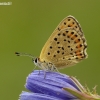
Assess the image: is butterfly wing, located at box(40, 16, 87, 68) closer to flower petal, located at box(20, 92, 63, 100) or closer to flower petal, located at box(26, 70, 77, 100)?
flower petal, located at box(26, 70, 77, 100)

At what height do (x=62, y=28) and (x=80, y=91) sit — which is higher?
(x=62, y=28)

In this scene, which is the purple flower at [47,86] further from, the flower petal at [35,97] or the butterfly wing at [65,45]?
the butterfly wing at [65,45]

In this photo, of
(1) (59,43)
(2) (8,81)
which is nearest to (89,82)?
(2) (8,81)

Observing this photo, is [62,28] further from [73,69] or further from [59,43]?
[73,69]

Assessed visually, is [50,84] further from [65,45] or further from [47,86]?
[65,45]

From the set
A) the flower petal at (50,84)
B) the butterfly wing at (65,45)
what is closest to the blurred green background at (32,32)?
the butterfly wing at (65,45)

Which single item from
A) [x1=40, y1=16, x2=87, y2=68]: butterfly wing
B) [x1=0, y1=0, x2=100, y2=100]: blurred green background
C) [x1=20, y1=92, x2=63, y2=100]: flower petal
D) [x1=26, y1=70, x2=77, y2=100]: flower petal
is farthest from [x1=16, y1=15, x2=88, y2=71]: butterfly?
[x1=0, y1=0, x2=100, y2=100]: blurred green background
